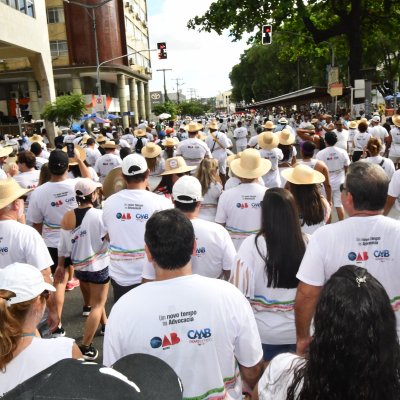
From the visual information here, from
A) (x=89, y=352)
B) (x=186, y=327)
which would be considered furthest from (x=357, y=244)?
(x=89, y=352)

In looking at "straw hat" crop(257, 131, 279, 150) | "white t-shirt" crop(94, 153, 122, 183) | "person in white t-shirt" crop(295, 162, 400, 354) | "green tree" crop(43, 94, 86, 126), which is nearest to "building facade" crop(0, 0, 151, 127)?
"green tree" crop(43, 94, 86, 126)

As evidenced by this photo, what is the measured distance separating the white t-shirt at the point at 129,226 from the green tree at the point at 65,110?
24.5 meters

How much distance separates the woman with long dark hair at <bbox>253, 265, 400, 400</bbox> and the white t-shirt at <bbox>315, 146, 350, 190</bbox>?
7120 mm

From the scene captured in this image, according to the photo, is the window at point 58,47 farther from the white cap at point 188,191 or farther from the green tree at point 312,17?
the white cap at point 188,191

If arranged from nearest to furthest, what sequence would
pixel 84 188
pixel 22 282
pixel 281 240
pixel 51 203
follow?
pixel 22 282, pixel 281 240, pixel 84 188, pixel 51 203

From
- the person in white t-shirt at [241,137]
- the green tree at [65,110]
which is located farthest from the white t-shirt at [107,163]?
the green tree at [65,110]

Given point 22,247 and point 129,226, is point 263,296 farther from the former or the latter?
point 22,247

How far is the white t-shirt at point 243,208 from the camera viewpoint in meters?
4.98

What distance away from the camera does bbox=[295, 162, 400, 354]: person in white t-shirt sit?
2.97m

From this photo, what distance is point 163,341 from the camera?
7.46 feet

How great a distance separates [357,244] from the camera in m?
2.99

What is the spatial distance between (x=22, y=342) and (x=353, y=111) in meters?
22.5

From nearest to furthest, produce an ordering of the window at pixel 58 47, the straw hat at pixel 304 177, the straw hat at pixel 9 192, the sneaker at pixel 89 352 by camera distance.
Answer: the straw hat at pixel 9 192, the straw hat at pixel 304 177, the sneaker at pixel 89 352, the window at pixel 58 47

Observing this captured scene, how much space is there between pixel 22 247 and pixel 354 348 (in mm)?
3072
